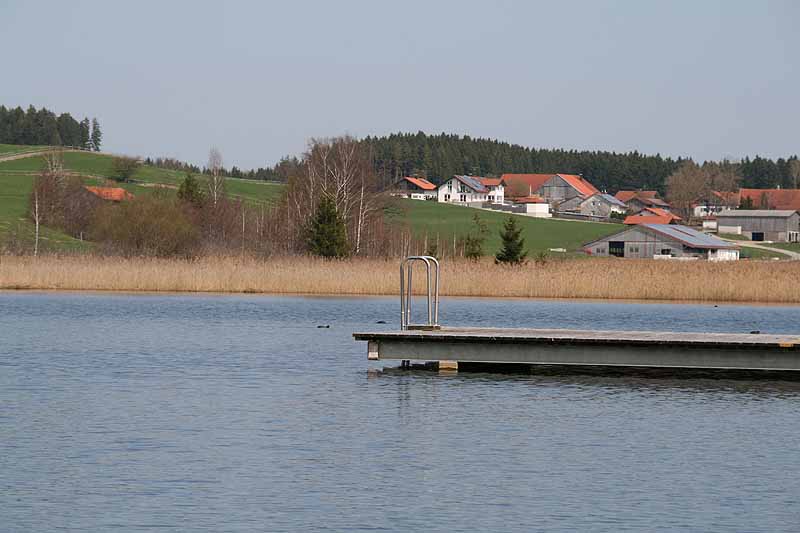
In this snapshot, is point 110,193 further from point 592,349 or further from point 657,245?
point 592,349

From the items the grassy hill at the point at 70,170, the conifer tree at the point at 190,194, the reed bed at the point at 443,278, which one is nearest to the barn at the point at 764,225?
the grassy hill at the point at 70,170

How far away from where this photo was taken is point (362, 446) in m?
16.6

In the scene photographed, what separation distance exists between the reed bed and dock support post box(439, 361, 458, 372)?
2028 cm

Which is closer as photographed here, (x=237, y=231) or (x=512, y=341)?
(x=512, y=341)

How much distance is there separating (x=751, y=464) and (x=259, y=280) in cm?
3388

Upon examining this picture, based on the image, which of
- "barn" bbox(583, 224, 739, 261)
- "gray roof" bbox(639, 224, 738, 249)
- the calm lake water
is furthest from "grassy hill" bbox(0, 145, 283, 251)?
the calm lake water

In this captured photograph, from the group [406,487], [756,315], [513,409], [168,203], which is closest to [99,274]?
[168,203]

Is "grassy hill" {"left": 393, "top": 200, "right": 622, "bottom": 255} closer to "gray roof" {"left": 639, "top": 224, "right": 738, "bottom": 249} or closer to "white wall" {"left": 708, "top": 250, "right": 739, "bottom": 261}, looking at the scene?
"gray roof" {"left": 639, "top": 224, "right": 738, "bottom": 249}

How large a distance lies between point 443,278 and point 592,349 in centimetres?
2285

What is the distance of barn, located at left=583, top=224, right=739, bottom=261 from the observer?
115 meters

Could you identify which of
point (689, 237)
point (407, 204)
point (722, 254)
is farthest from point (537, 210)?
point (722, 254)

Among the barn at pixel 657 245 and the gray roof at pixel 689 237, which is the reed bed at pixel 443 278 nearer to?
the gray roof at pixel 689 237

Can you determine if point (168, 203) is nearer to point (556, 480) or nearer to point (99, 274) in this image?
point (99, 274)

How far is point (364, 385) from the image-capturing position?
76.2ft
